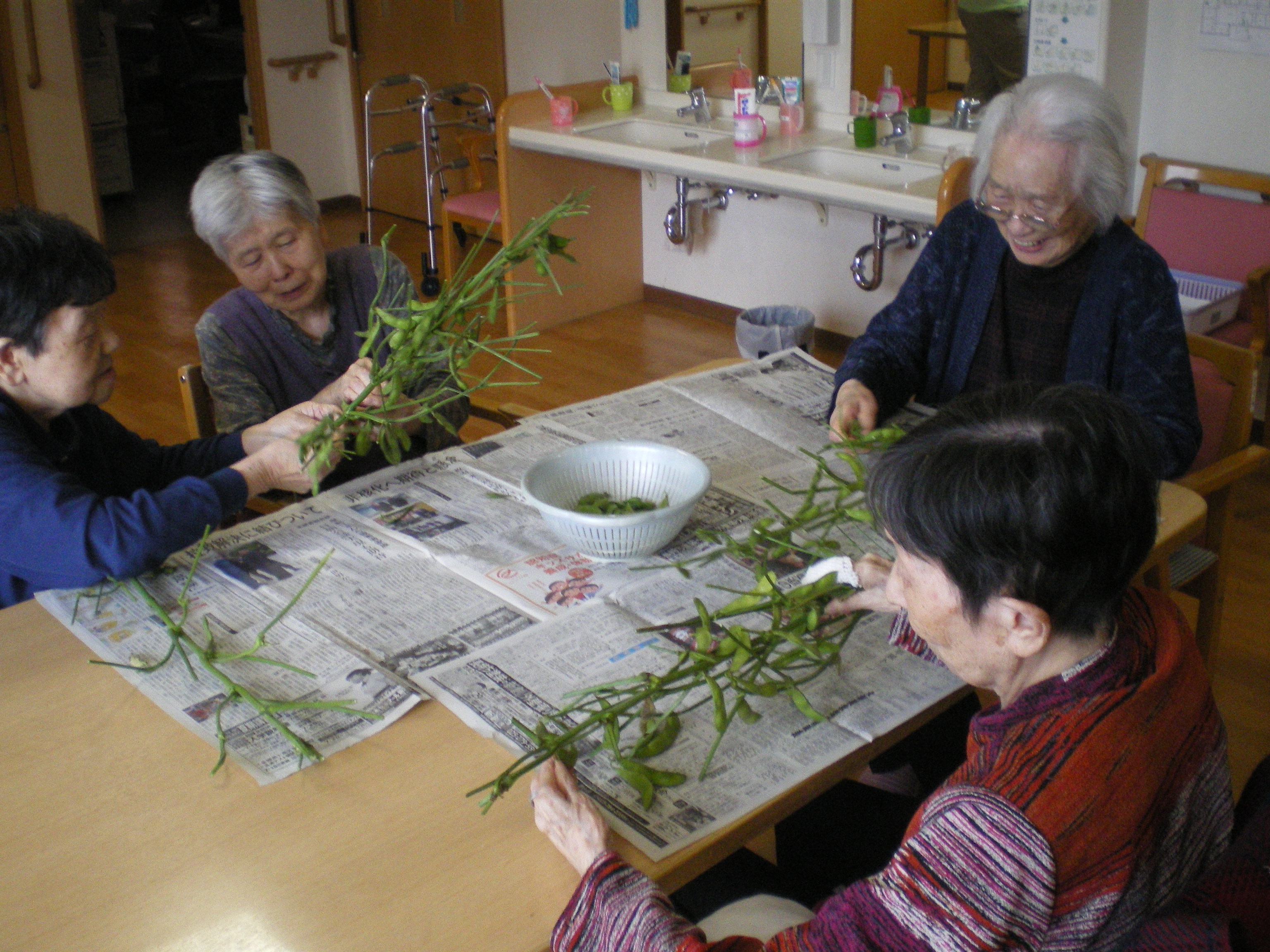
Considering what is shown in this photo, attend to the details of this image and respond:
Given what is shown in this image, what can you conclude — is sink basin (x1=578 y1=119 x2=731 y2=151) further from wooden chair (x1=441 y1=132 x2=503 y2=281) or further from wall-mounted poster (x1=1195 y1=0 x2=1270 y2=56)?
wall-mounted poster (x1=1195 y1=0 x2=1270 y2=56)

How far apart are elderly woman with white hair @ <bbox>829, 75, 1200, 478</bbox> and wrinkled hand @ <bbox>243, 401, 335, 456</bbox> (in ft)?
2.65

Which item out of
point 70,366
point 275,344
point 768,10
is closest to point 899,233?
point 768,10

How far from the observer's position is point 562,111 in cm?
442

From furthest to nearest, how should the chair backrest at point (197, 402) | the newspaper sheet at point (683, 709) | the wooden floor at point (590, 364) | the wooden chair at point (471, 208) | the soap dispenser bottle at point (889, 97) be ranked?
the wooden chair at point (471, 208), the soap dispenser bottle at point (889, 97), the wooden floor at point (590, 364), the chair backrest at point (197, 402), the newspaper sheet at point (683, 709)

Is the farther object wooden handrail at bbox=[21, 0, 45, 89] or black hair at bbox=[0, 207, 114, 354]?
wooden handrail at bbox=[21, 0, 45, 89]

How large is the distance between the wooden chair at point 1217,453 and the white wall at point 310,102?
5.05 meters

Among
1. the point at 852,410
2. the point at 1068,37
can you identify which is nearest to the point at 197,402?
the point at 852,410

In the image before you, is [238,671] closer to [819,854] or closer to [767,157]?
[819,854]

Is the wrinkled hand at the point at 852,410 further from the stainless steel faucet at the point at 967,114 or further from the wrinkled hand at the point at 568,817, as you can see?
the stainless steel faucet at the point at 967,114

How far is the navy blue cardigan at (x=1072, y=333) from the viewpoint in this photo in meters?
1.89

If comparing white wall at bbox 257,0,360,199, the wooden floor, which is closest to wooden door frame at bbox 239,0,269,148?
white wall at bbox 257,0,360,199

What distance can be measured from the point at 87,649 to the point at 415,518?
48cm

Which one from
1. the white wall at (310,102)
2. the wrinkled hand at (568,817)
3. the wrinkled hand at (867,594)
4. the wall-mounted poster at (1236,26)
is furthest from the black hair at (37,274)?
the white wall at (310,102)

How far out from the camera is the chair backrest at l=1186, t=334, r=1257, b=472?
79.2 inches
